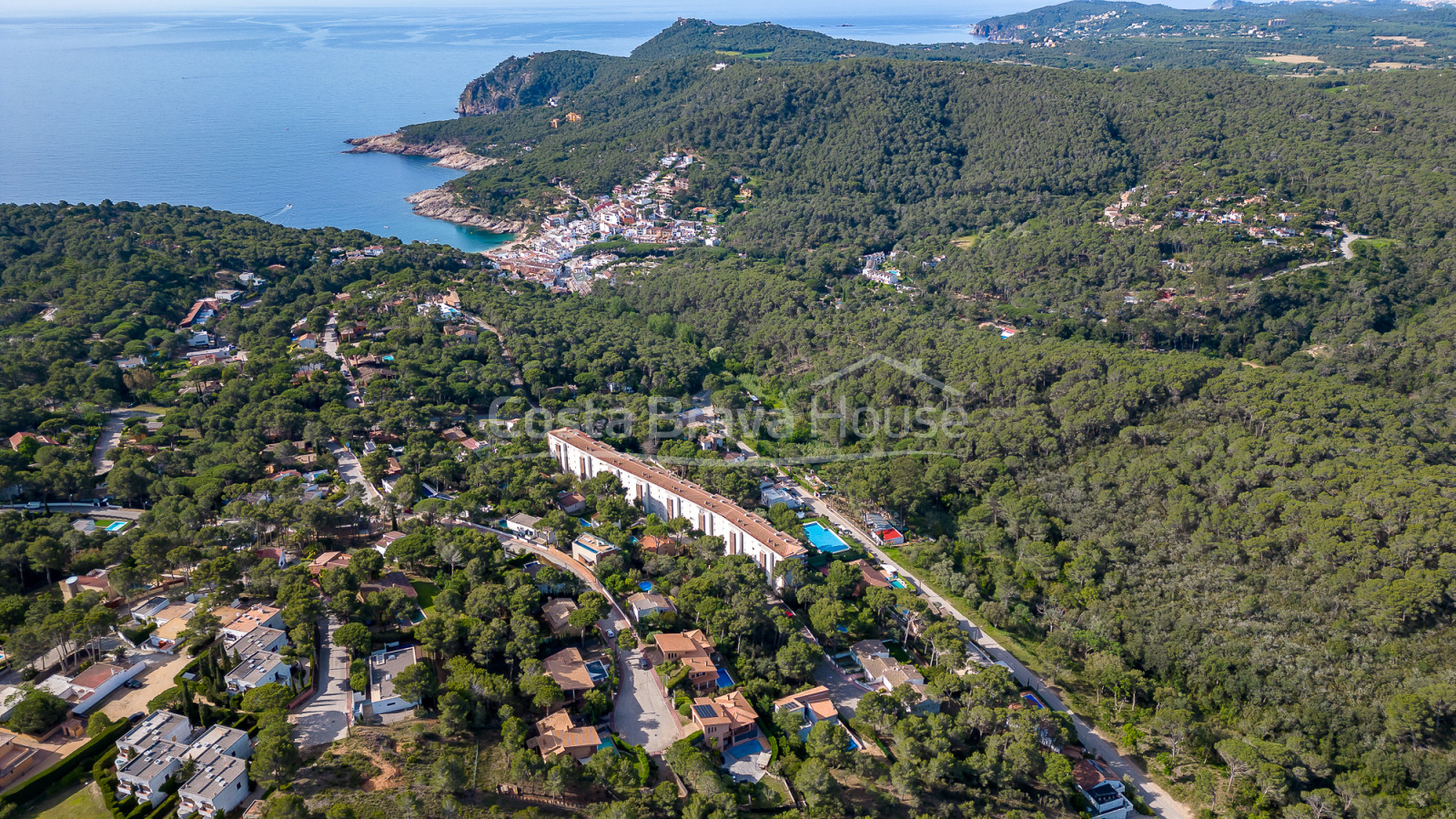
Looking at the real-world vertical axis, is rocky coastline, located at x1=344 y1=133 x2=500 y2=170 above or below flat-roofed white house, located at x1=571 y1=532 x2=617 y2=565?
above

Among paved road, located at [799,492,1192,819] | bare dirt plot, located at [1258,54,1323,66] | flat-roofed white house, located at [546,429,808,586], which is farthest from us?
bare dirt plot, located at [1258,54,1323,66]

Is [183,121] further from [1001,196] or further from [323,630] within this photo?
[323,630]

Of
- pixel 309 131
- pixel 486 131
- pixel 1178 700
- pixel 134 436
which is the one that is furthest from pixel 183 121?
pixel 1178 700

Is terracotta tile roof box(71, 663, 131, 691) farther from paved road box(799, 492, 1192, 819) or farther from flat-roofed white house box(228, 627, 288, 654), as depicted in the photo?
paved road box(799, 492, 1192, 819)

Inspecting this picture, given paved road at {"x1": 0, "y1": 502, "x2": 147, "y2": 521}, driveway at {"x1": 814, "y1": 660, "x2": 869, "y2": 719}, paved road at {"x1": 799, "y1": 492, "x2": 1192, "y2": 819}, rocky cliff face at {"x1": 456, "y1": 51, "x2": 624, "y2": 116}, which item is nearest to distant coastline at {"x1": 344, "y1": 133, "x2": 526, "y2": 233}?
rocky cliff face at {"x1": 456, "y1": 51, "x2": 624, "y2": 116}

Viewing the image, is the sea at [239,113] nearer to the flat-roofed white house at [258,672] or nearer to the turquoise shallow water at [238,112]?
the turquoise shallow water at [238,112]

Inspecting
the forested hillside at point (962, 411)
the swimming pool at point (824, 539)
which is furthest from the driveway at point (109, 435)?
the swimming pool at point (824, 539)

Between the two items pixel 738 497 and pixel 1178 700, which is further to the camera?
pixel 738 497
